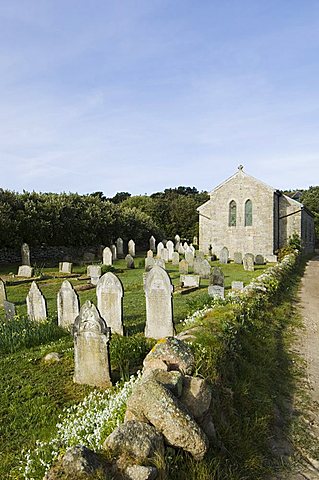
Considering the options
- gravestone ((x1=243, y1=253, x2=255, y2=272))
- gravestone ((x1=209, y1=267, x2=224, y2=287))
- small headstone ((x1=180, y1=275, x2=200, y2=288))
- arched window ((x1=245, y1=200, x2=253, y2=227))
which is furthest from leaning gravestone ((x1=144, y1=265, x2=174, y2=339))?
arched window ((x1=245, y1=200, x2=253, y2=227))

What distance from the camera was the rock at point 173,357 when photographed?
174 inches

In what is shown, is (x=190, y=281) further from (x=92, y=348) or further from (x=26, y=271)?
(x=92, y=348)

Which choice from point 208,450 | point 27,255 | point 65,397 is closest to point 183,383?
point 208,450

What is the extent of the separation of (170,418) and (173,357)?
109 centimetres

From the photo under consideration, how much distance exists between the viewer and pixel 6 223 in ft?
82.2

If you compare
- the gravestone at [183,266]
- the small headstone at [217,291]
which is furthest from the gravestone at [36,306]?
the gravestone at [183,266]

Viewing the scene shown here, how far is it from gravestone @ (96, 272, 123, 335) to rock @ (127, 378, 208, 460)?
198 inches

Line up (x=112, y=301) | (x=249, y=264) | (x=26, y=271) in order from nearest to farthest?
(x=112, y=301) < (x=26, y=271) < (x=249, y=264)

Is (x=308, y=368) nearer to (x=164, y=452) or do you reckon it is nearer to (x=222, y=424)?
(x=222, y=424)

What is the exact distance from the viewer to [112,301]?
8.67m

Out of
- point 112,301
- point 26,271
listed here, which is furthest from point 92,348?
point 26,271

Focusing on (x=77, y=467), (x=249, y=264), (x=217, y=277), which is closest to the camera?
(x=77, y=467)

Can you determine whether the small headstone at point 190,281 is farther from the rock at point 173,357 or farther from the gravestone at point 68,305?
the rock at point 173,357

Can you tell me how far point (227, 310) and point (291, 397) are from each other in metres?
2.69
